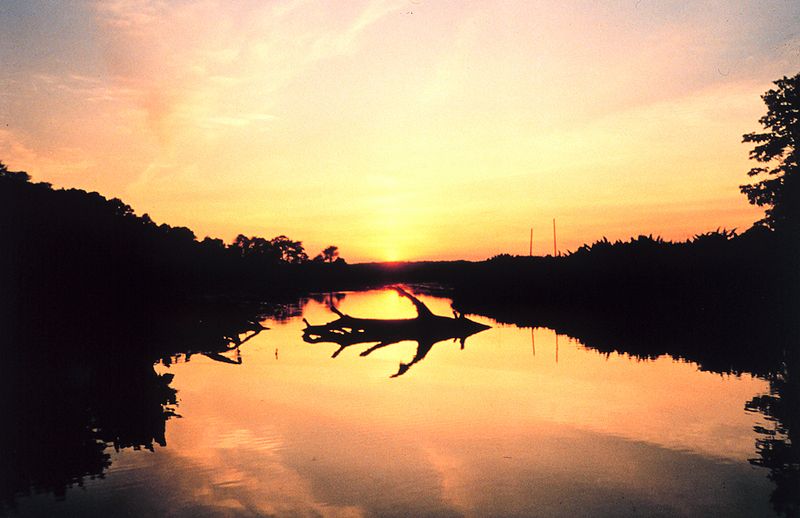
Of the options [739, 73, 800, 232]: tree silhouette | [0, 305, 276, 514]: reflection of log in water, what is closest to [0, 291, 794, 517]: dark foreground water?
Answer: [0, 305, 276, 514]: reflection of log in water

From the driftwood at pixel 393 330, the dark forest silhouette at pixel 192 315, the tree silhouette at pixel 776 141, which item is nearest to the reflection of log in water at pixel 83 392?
the dark forest silhouette at pixel 192 315

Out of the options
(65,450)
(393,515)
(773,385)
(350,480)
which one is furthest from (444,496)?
(773,385)

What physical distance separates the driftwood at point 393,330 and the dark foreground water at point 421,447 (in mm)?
8931

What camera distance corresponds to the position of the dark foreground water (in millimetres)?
9008

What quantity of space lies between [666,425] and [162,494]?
1031 cm

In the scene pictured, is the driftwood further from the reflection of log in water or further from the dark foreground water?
the dark foreground water

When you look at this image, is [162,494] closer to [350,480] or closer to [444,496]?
[350,480]

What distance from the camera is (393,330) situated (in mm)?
30500

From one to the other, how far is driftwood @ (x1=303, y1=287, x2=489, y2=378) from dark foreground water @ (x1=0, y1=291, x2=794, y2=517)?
8931 mm

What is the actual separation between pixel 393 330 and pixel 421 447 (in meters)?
18.8

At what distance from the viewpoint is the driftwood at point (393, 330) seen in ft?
97.0

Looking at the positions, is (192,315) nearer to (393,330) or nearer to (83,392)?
(393,330)

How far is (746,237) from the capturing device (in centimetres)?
4328

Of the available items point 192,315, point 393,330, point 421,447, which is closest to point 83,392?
point 421,447
